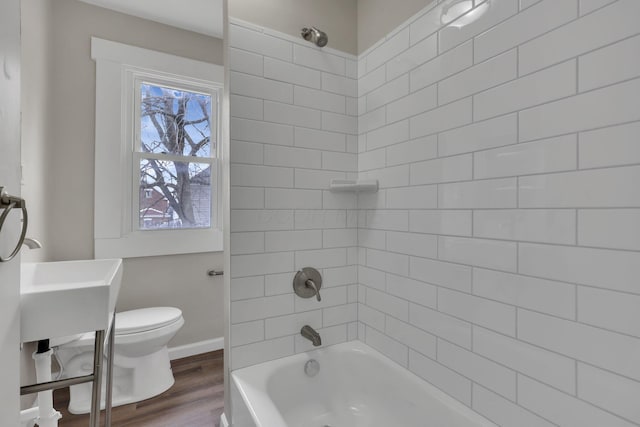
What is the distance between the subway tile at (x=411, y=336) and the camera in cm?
124

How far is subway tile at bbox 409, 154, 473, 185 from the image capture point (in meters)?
1.09

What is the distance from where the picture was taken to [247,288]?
1.39 m

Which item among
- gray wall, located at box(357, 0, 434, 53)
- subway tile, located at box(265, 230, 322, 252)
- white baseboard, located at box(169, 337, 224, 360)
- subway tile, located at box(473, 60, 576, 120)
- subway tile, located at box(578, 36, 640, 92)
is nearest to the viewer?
subway tile, located at box(578, 36, 640, 92)

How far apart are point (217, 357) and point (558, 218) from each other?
2.43 meters

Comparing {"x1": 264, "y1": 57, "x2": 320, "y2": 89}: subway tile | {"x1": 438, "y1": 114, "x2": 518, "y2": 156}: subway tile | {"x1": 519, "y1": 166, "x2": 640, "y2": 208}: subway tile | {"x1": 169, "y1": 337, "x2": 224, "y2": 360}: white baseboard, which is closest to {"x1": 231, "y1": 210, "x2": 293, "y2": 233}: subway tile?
{"x1": 264, "y1": 57, "x2": 320, "y2": 89}: subway tile

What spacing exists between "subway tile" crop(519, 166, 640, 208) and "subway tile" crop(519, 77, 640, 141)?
0.12 metres

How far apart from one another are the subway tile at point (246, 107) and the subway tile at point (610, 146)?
1193 mm

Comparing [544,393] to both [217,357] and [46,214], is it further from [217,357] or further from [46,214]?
[46,214]

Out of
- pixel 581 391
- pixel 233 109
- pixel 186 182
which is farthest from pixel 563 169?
pixel 186 182

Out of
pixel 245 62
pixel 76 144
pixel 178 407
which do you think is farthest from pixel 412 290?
pixel 76 144

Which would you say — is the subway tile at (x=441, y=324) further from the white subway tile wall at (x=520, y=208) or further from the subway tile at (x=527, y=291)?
the subway tile at (x=527, y=291)

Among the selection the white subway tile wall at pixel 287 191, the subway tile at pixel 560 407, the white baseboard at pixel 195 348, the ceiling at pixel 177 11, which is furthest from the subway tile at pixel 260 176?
the white baseboard at pixel 195 348

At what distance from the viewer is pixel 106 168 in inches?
82.4

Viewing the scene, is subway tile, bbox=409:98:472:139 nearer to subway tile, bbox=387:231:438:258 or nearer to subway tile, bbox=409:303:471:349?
subway tile, bbox=387:231:438:258
